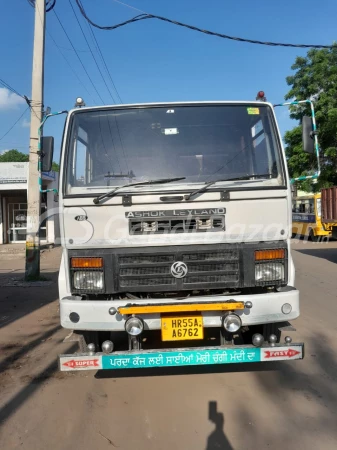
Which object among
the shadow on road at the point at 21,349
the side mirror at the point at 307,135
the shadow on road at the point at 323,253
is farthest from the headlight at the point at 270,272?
the shadow on road at the point at 323,253

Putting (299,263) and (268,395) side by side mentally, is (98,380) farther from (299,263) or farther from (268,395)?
(299,263)

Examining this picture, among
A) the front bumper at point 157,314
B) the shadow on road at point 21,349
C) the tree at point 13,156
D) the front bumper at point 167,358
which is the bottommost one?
the shadow on road at point 21,349

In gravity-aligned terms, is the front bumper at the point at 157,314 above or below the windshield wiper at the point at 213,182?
below

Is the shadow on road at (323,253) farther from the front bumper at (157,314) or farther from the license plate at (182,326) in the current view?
the license plate at (182,326)

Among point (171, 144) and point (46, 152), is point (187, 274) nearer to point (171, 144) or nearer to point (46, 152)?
point (171, 144)

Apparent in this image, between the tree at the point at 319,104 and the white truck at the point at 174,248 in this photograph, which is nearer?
the white truck at the point at 174,248

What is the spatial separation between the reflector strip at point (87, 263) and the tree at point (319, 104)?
47.8 feet

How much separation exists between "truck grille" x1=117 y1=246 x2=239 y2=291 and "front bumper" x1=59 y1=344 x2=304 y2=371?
0.54m

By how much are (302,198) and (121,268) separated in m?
20.3

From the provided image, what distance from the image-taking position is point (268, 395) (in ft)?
12.2

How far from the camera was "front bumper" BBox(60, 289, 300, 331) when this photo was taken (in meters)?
3.47

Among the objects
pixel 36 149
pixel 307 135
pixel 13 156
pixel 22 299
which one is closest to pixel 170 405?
pixel 307 135

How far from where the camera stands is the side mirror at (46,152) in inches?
171

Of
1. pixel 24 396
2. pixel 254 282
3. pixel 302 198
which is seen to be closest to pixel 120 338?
pixel 24 396
